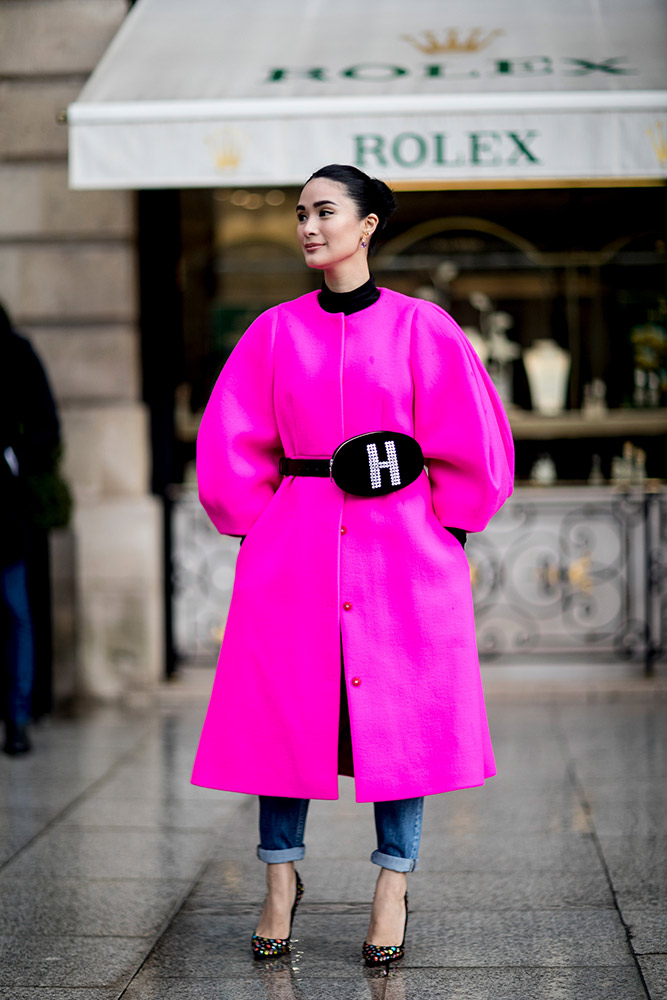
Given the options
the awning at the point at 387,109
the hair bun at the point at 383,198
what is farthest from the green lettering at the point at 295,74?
Result: the hair bun at the point at 383,198

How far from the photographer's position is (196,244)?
28.5 feet

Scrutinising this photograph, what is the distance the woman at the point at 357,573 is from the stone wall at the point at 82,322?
379cm

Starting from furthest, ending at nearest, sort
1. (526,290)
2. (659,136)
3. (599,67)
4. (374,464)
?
(526,290), (599,67), (659,136), (374,464)

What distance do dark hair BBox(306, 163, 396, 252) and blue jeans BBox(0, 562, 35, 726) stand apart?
9.50ft

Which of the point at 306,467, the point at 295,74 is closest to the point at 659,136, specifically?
the point at 295,74

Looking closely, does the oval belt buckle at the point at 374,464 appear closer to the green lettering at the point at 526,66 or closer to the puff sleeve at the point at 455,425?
the puff sleeve at the point at 455,425

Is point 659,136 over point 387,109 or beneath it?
beneath

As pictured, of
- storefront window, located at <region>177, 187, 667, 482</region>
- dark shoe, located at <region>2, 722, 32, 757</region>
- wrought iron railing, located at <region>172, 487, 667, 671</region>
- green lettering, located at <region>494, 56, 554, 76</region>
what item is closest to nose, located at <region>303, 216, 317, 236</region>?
green lettering, located at <region>494, 56, 554, 76</region>

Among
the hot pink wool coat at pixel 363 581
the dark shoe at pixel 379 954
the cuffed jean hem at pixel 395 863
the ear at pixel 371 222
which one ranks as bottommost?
the dark shoe at pixel 379 954

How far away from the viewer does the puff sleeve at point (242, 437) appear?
3.49m

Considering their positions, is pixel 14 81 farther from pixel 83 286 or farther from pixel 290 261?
pixel 290 261

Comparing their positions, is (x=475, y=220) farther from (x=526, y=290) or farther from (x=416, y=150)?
(x=416, y=150)

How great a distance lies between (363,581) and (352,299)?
70 cm

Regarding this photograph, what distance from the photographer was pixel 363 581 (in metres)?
3.38
